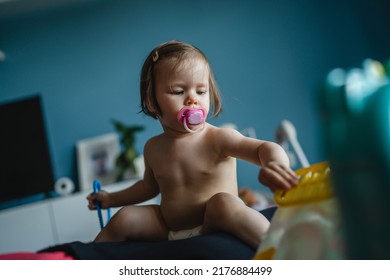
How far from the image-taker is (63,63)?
5.59 feet

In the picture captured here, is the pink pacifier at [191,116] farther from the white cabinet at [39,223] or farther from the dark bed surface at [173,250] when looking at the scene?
the white cabinet at [39,223]

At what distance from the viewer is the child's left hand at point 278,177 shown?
46 centimetres

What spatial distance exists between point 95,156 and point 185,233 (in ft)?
4.05

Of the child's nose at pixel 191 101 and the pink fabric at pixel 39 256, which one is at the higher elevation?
the child's nose at pixel 191 101

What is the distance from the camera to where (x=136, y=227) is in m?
0.67

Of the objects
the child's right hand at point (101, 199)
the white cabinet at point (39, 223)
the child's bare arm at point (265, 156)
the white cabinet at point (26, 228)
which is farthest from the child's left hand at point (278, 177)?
the white cabinet at point (26, 228)

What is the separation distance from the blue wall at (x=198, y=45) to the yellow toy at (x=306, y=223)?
1.40 ft

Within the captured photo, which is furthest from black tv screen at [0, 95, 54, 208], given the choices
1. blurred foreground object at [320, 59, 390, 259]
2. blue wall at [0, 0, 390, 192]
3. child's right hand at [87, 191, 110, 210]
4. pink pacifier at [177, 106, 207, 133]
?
blurred foreground object at [320, 59, 390, 259]

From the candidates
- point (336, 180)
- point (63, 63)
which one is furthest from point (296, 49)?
point (336, 180)

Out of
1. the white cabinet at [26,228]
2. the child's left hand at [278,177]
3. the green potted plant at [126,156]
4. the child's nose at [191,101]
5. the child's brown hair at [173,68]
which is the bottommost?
the white cabinet at [26,228]

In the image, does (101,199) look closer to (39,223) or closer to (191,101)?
(191,101)

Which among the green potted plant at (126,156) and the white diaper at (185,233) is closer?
the white diaper at (185,233)

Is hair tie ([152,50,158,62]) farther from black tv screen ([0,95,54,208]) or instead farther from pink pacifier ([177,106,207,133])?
black tv screen ([0,95,54,208])

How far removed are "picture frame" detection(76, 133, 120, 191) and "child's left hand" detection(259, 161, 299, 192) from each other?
1357mm
